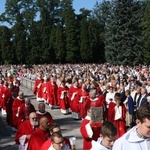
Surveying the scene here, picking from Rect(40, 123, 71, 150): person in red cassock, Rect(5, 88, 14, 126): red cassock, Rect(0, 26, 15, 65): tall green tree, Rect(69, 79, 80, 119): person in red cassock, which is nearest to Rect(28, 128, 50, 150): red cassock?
Rect(40, 123, 71, 150): person in red cassock

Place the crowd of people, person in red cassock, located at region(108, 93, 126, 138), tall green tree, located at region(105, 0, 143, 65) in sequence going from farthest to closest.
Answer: tall green tree, located at region(105, 0, 143, 65), person in red cassock, located at region(108, 93, 126, 138), the crowd of people

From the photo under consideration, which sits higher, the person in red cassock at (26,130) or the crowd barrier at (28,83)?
the person in red cassock at (26,130)

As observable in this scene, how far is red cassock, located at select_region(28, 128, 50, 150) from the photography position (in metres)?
6.55

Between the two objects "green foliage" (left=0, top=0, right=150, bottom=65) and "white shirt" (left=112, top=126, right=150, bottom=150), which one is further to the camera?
"green foliage" (left=0, top=0, right=150, bottom=65)

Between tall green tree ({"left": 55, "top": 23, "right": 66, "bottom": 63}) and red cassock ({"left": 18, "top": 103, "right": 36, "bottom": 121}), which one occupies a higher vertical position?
tall green tree ({"left": 55, "top": 23, "right": 66, "bottom": 63})

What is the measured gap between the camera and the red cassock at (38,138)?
6.55 meters

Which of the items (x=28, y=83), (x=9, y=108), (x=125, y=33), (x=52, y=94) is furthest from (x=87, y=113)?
(x=125, y=33)

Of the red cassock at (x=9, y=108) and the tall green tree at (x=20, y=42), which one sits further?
the tall green tree at (x=20, y=42)

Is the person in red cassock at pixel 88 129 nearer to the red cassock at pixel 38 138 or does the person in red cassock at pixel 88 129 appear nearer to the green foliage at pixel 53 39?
the red cassock at pixel 38 138

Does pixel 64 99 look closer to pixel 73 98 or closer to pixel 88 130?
pixel 73 98

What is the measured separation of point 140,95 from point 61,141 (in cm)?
821

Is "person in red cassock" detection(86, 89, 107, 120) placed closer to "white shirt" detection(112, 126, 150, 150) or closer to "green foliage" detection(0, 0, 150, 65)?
"white shirt" detection(112, 126, 150, 150)

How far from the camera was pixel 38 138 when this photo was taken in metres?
6.57

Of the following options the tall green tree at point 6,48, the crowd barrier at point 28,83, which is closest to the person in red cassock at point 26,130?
the crowd barrier at point 28,83
